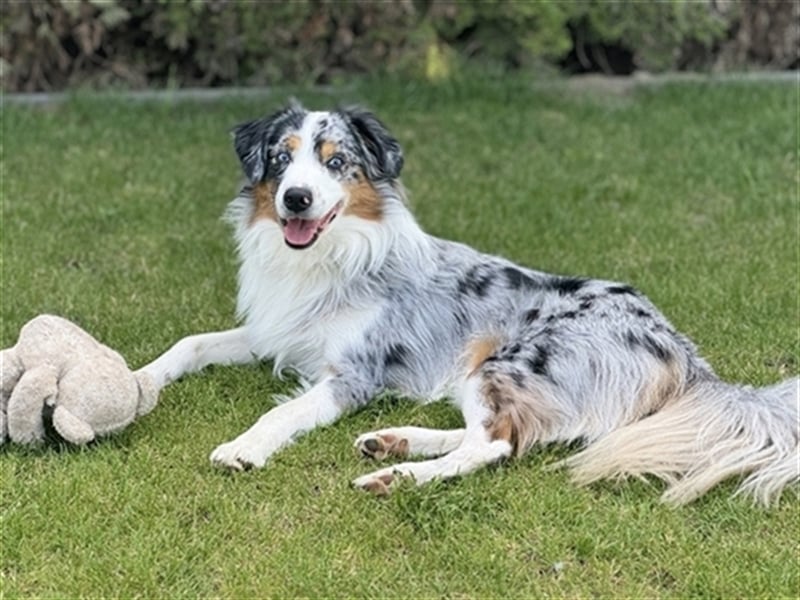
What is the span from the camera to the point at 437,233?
19.7 feet

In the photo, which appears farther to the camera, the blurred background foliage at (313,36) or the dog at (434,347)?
the blurred background foliage at (313,36)

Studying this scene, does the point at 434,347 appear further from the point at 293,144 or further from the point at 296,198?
the point at 293,144

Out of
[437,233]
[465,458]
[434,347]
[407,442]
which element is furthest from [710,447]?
[437,233]

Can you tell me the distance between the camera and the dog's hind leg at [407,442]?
3.74 meters

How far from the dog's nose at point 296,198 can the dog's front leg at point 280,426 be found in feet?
2.08

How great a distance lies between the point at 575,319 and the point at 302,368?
1.06m

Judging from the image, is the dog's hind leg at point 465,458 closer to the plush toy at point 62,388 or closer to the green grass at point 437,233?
the green grass at point 437,233

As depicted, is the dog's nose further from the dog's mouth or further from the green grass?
the green grass

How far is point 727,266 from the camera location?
5.51 m

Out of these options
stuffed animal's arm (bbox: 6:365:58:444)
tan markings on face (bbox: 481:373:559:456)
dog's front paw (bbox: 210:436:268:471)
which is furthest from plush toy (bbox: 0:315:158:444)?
tan markings on face (bbox: 481:373:559:456)

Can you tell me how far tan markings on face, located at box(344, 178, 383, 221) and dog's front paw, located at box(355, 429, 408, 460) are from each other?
933 millimetres

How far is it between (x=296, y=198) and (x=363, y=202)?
1.25 feet

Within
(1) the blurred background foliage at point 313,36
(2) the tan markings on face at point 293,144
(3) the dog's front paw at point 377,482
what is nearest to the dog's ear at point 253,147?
(2) the tan markings on face at point 293,144

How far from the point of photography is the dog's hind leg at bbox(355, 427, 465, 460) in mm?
3740
